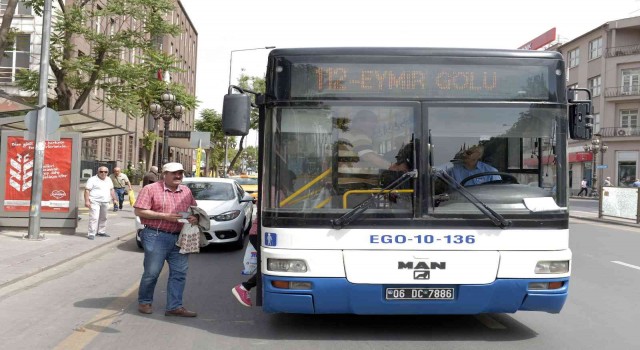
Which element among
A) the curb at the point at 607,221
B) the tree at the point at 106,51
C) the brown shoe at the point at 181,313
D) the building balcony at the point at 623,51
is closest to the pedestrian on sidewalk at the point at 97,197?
the tree at the point at 106,51

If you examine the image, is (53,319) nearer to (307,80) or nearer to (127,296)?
(127,296)

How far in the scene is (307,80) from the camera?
5.52 m

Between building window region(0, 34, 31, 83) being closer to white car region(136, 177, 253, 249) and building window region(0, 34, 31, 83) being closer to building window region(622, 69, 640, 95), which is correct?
white car region(136, 177, 253, 249)

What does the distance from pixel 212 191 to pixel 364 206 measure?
8710mm

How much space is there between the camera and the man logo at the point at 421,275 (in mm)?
5359

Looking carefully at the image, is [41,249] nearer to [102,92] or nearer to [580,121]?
[580,121]

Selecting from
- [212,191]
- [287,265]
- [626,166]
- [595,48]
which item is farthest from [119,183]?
[595,48]

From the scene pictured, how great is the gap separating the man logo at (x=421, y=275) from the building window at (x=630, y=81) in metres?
56.0

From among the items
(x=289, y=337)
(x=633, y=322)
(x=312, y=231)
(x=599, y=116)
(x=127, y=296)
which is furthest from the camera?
(x=599, y=116)

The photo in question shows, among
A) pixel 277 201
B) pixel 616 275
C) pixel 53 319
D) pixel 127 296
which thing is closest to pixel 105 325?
pixel 53 319

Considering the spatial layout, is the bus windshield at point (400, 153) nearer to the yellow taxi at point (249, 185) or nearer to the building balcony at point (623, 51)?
the yellow taxi at point (249, 185)

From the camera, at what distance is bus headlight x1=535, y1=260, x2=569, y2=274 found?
546cm

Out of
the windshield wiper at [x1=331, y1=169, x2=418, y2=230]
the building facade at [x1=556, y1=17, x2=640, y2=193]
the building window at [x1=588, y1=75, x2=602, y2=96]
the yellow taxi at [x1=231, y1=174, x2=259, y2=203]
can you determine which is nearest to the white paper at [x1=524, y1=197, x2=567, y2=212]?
the windshield wiper at [x1=331, y1=169, x2=418, y2=230]

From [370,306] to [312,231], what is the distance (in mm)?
813
